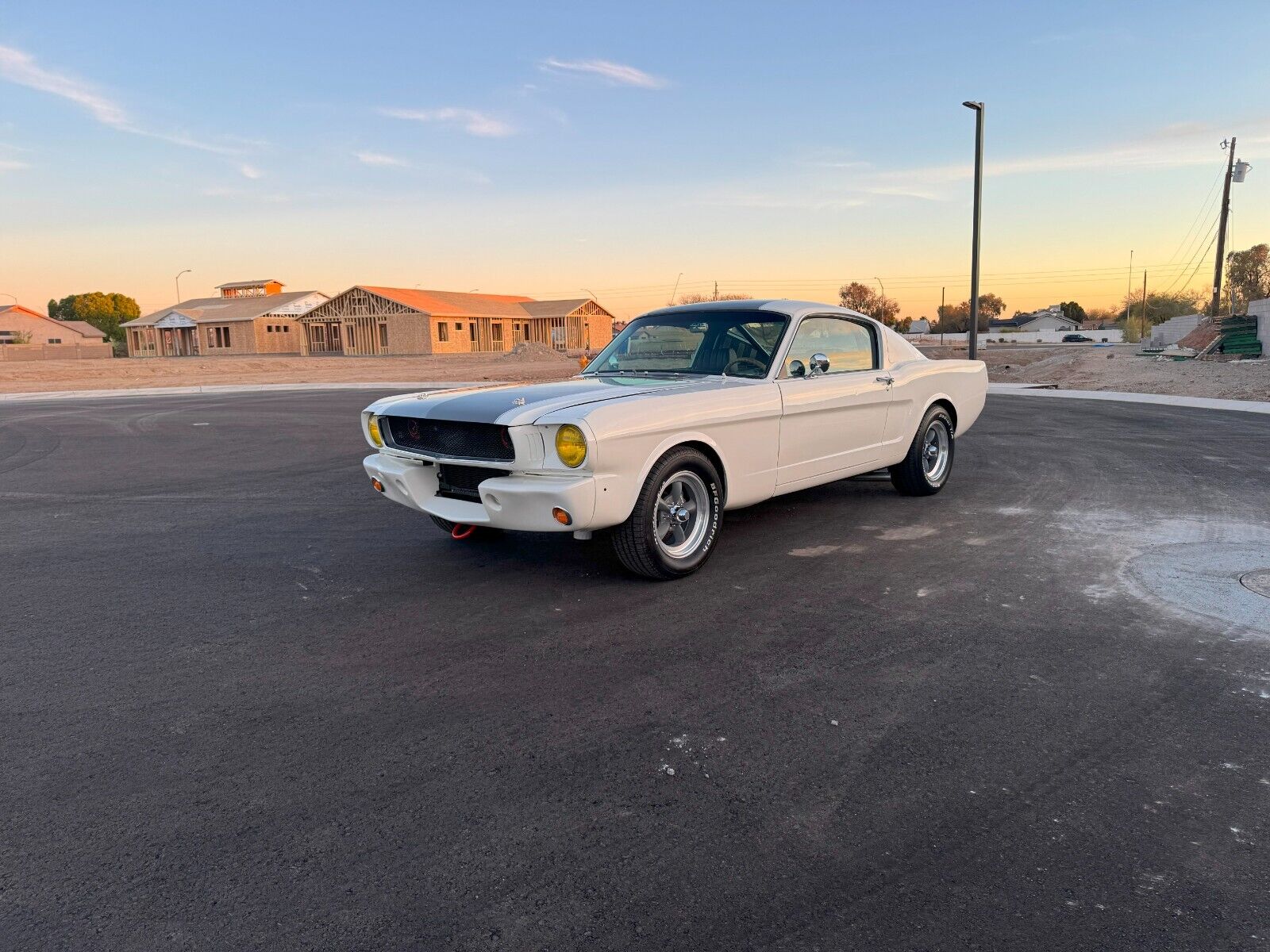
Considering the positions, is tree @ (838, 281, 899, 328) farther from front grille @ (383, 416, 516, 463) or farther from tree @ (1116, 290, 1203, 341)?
front grille @ (383, 416, 516, 463)

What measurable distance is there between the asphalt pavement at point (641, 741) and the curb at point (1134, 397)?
1010cm

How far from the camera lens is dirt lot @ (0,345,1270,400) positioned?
792 inches

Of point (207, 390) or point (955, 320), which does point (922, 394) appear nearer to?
point (207, 390)

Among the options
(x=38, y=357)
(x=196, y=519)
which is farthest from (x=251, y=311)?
(x=196, y=519)

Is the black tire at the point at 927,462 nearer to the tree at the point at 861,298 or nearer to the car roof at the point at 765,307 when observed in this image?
the car roof at the point at 765,307

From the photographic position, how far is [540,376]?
30.0m

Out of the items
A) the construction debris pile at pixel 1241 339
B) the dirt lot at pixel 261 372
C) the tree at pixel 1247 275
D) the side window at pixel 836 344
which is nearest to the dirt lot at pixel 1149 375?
the construction debris pile at pixel 1241 339

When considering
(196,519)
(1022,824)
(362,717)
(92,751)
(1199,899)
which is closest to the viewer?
(1199,899)

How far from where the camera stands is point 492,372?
113ft

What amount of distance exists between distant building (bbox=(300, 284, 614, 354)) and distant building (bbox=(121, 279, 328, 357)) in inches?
126

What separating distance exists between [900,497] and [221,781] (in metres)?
5.99

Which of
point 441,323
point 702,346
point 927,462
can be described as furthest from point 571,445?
point 441,323

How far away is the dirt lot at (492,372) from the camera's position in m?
20.1

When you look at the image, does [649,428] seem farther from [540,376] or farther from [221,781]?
[540,376]
